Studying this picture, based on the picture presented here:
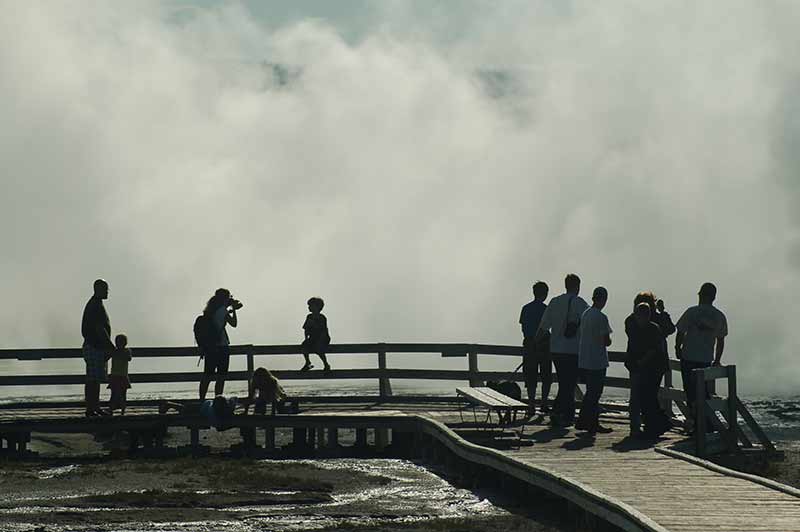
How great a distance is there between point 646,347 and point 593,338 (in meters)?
0.71

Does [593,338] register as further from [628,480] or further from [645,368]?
[628,480]

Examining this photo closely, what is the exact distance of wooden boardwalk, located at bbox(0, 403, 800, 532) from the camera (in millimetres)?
13625

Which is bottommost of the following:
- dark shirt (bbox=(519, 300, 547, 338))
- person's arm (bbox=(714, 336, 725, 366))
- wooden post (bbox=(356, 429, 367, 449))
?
wooden post (bbox=(356, 429, 367, 449))

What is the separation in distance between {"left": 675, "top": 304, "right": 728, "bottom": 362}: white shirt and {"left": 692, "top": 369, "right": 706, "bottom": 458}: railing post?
2.44 feet

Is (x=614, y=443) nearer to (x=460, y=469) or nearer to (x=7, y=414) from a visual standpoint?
(x=460, y=469)

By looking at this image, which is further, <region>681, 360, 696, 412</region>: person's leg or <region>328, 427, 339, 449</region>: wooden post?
<region>328, 427, 339, 449</region>: wooden post

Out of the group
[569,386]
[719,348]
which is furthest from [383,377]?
[719,348]

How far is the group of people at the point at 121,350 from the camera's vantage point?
23562 mm

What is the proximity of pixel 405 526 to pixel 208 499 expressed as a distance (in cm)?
315

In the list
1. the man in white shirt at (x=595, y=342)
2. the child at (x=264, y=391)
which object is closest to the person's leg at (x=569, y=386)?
the man in white shirt at (x=595, y=342)

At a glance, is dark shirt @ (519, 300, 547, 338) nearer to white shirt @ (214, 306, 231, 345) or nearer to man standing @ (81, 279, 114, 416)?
white shirt @ (214, 306, 231, 345)

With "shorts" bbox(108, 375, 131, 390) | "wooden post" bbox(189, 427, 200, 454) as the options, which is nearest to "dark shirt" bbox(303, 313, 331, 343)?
"wooden post" bbox(189, 427, 200, 454)

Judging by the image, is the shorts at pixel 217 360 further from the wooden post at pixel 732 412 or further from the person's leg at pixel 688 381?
the wooden post at pixel 732 412

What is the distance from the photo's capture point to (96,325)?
2353 centimetres
